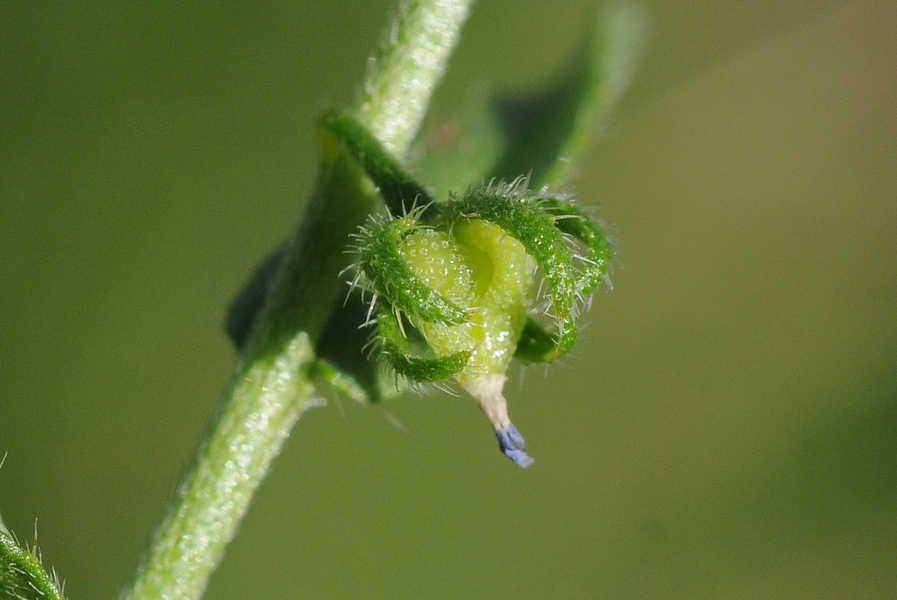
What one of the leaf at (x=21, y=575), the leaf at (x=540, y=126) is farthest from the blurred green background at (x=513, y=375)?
the leaf at (x=21, y=575)

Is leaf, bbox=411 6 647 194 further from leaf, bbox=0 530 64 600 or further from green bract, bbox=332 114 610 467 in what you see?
leaf, bbox=0 530 64 600

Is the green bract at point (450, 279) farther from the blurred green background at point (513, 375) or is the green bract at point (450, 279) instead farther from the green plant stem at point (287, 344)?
the blurred green background at point (513, 375)

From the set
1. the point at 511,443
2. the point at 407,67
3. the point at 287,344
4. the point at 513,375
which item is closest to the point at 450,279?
the point at 511,443

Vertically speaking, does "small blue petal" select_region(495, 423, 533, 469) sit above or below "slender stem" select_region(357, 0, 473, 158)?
below

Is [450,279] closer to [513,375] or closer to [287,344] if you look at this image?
[287,344]

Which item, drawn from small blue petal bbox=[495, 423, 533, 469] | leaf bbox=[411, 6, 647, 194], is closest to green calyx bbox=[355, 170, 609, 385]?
small blue petal bbox=[495, 423, 533, 469]

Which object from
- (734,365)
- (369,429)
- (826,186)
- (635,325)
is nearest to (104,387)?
(369,429)
